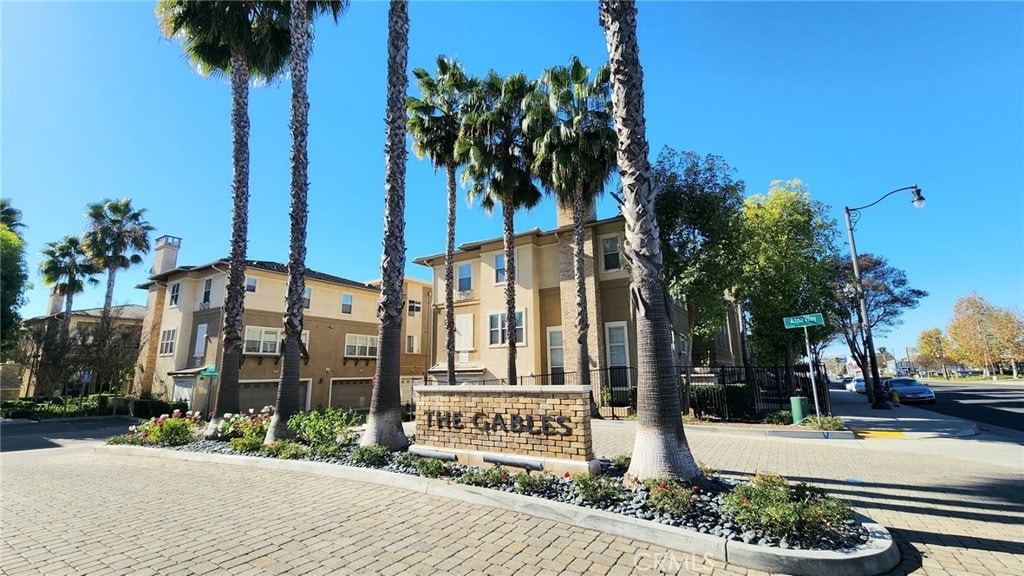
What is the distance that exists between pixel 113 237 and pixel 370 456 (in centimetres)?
3417

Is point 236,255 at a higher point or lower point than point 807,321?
higher

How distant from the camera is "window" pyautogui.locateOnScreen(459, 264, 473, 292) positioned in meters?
24.3

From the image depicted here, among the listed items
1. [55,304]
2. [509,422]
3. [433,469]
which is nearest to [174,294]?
[55,304]

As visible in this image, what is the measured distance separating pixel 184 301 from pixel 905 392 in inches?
1699

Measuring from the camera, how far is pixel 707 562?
415 cm

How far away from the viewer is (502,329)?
864 inches

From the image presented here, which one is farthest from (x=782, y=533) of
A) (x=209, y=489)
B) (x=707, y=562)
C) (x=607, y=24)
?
(x=209, y=489)

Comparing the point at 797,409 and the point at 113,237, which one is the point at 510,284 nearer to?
the point at 797,409

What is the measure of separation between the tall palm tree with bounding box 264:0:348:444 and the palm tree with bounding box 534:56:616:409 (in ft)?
26.6

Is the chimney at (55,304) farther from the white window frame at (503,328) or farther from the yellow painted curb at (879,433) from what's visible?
the yellow painted curb at (879,433)

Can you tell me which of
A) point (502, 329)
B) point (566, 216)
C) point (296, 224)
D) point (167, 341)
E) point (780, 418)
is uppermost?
point (566, 216)

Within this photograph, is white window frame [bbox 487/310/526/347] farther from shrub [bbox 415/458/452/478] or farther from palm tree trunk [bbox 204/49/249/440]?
shrub [bbox 415/458/452/478]

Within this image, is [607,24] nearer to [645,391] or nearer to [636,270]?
[636,270]

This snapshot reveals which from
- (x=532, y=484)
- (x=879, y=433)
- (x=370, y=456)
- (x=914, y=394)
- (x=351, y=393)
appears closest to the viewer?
(x=532, y=484)
